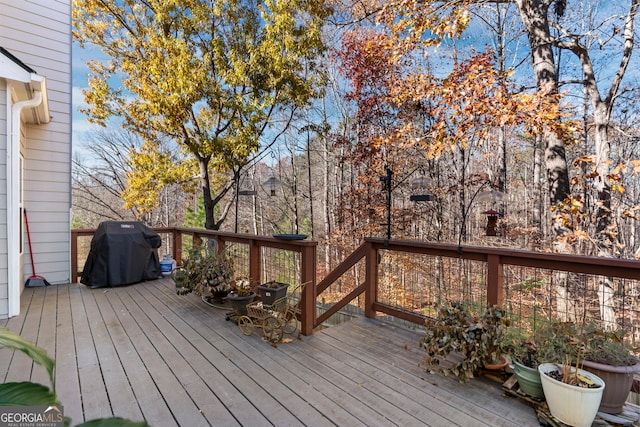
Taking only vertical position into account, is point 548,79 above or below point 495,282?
above

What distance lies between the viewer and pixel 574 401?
1762 mm

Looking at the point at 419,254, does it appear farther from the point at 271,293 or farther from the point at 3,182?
the point at 3,182

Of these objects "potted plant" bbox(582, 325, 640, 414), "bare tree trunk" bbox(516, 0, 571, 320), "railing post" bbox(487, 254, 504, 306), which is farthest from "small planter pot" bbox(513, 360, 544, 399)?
"bare tree trunk" bbox(516, 0, 571, 320)

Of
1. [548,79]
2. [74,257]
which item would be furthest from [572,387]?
[74,257]

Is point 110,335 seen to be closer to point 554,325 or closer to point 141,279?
point 141,279

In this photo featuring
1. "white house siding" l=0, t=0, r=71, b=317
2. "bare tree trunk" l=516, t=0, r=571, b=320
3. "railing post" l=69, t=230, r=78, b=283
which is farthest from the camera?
"railing post" l=69, t=230, r=78, b=283

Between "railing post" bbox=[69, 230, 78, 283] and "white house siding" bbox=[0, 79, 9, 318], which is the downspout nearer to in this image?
"white house siding" bbox=[0, 79, 9, 318]

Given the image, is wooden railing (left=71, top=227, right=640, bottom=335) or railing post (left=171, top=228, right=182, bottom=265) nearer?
wooden railing (left=71, top=227, right=640, bottom=335)

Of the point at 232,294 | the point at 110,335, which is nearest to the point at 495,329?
the point at 232,294

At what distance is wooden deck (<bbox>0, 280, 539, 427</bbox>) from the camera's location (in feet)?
6.31

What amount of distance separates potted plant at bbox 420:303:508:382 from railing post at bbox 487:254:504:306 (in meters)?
0.24

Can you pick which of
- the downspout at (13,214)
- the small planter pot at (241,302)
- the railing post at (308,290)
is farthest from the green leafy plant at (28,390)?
the downspout at (13,214)

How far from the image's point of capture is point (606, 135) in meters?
4.56

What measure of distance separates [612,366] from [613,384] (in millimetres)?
113
